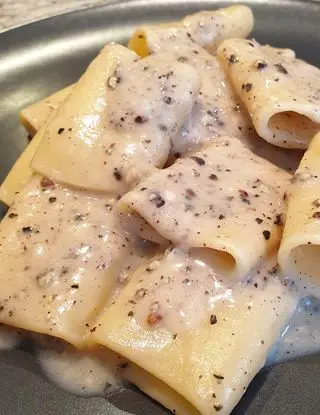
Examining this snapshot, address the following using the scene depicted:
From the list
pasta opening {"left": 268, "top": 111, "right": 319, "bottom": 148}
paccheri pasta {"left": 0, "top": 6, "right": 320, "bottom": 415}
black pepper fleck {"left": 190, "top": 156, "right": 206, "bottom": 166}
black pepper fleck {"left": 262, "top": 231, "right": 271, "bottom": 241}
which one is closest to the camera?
paccheri pasta {"left": 0, "top": 6, "right": 320, "bottom": 415}

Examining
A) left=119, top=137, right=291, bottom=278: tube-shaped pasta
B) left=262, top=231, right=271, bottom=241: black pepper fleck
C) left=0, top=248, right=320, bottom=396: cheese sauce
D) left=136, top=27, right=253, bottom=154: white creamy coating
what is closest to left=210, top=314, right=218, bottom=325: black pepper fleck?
left=0, top=248, right=320, bottom=396: cheese sauce

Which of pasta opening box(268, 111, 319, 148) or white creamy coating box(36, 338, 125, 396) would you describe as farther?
pasta opening box(268, 111, 319, 148)

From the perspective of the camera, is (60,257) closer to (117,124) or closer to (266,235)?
(117,124)

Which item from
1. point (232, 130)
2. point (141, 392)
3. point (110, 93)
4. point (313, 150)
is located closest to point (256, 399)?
point (141, 392)

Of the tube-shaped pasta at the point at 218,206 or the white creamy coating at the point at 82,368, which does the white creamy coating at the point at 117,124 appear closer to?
the tube-shaped pasta at the point at 218,206

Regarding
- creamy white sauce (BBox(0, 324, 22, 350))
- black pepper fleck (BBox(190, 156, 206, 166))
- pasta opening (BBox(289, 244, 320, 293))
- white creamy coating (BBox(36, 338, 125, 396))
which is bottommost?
white creamy coating (BBox(36, 338, 125, 396))

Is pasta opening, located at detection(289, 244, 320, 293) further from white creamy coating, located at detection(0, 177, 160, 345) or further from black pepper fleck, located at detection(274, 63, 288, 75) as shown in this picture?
black pepper fleck, located at detection(274, 63, 288, 75)
